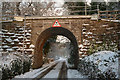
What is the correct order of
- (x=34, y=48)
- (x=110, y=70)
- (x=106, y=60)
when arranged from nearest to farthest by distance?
(x=110, y=70) < (x=106, y=60) < (x=34, y=48)

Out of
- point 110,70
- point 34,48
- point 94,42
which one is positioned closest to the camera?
point 110,70

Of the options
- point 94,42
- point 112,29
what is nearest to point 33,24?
point 94,42

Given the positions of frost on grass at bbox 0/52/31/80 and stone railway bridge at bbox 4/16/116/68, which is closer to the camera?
frost on grass at bbox 0/52/31/80

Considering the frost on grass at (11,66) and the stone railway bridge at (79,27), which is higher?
the stone railway bridge at (79,27)

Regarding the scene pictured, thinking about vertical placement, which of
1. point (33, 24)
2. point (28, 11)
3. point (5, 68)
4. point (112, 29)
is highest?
point (28, 11)

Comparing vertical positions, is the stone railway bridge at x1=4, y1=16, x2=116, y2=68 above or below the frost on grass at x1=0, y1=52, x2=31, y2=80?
above

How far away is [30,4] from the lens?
991 inches

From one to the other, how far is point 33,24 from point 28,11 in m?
12.8

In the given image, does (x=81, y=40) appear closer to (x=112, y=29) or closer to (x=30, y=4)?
(x=112, y=29)

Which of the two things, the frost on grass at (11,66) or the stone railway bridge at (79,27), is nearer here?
the frost on grass at (11,66)

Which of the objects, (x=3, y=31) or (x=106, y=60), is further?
(x=3, y=31)

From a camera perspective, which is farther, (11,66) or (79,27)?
(79,27)

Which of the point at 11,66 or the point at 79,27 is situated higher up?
the point at 79,27

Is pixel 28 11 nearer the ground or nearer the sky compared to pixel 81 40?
nearer the sky
